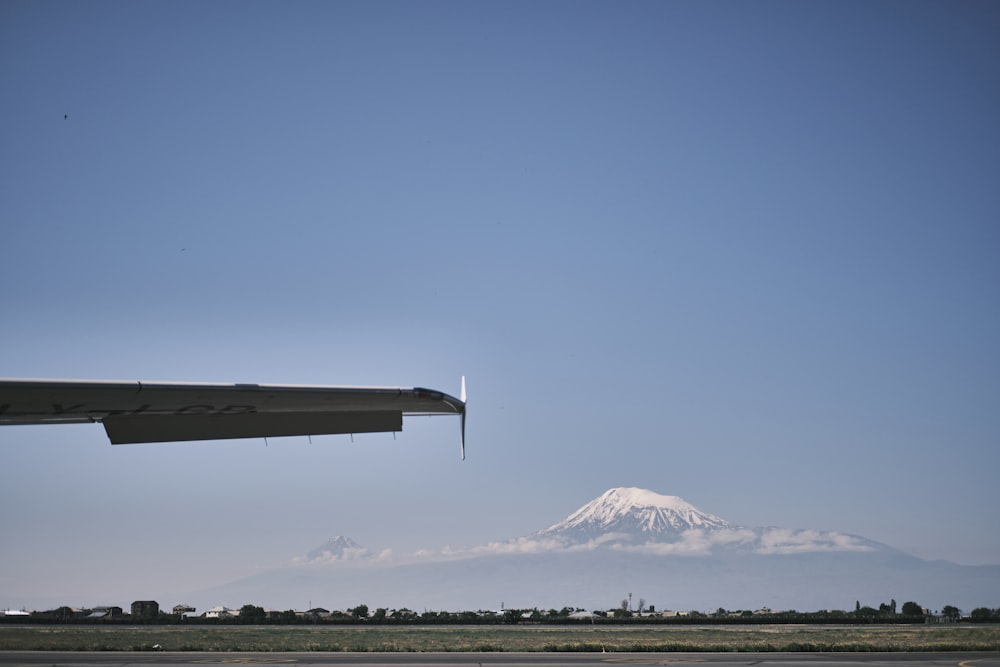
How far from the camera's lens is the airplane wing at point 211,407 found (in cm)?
1559

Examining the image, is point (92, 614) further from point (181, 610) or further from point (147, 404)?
point (147, 404)

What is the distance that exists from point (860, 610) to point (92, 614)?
132915mm

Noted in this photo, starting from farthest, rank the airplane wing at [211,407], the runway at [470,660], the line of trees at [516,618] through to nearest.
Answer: the line of trees at [516,618], the runway at [470,660], the airplane wing at [211,407]

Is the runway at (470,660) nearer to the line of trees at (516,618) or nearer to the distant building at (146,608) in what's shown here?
the line of trees at (516,618)

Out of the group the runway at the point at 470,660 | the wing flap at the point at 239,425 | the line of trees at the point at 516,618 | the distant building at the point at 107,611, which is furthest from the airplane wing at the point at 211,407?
the distant building at the point at 107,611

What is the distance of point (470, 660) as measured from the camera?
46.2 metres

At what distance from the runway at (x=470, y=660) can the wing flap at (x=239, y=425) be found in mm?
25016

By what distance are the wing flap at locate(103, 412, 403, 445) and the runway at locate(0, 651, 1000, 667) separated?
82.1 feet

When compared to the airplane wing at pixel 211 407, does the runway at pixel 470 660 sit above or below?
below

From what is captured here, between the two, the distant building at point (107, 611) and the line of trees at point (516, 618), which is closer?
the line of trees at point (516, 618)

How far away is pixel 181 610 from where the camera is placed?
7298 inches

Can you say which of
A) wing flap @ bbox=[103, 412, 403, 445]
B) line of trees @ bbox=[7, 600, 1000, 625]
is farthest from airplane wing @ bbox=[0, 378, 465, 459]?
line of trees @ bbox=[7, 600, 1000, 625]

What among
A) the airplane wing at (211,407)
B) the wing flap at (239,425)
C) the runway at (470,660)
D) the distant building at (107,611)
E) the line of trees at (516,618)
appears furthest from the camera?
the distant building at (107,611)

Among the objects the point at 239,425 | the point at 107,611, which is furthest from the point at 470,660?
the point at 107,611
